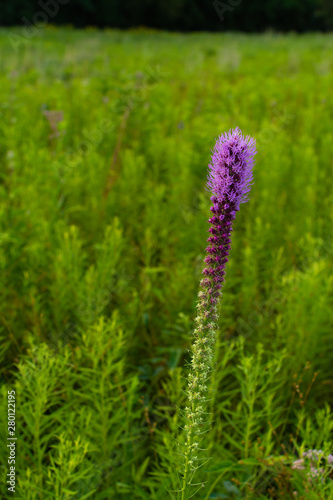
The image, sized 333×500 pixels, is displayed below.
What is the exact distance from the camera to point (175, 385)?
1509mm

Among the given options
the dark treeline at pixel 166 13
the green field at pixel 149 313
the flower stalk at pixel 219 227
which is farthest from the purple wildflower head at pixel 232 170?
the dark treeline at pixel 166 13

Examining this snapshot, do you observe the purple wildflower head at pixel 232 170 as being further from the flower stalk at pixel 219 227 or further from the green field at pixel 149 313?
the green field at pixel 149 313

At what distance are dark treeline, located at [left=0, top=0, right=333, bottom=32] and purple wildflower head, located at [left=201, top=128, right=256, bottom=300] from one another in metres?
23.2

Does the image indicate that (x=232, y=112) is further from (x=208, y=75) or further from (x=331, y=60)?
(x=331, y=60)

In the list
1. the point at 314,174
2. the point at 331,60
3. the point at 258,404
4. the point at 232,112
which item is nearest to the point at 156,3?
the point at 331,60

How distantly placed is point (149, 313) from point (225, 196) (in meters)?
1.38

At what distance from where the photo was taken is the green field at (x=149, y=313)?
4.45ft

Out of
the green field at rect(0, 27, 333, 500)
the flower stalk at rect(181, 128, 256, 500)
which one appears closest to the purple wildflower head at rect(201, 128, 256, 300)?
the flower stalk at rect(181, 128, 256, 500)

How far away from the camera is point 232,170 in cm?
89

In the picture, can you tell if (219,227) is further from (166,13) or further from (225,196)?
(166,13)

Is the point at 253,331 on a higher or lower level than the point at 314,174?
lower

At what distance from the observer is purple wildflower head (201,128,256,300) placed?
2.90 feet

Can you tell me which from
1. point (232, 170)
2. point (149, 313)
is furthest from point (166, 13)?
point (232, 170)

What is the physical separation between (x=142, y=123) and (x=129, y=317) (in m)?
2.59
